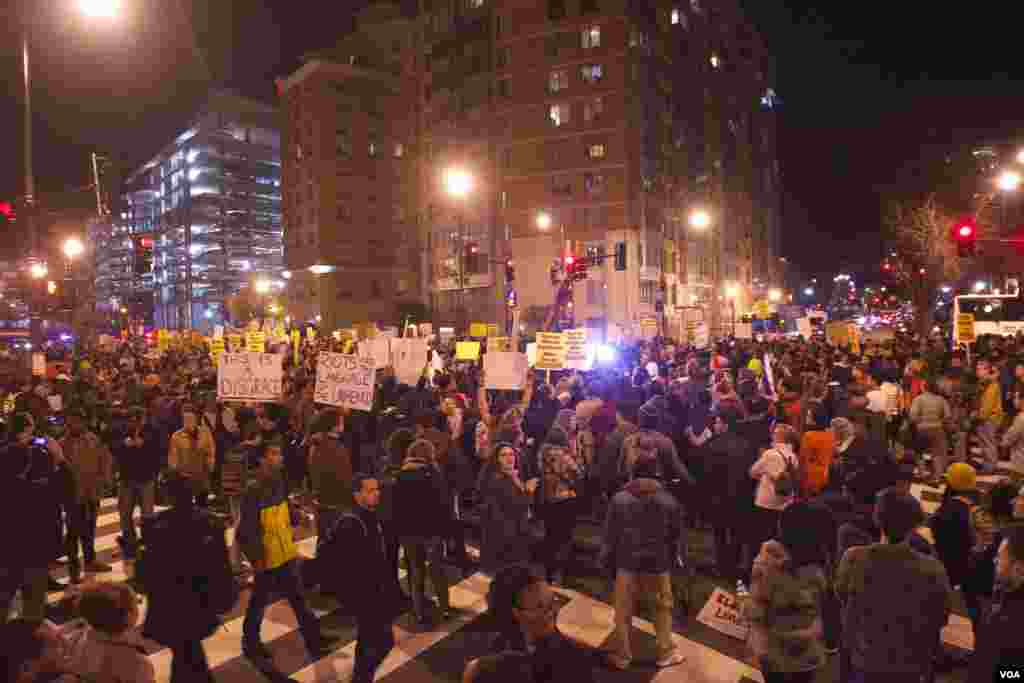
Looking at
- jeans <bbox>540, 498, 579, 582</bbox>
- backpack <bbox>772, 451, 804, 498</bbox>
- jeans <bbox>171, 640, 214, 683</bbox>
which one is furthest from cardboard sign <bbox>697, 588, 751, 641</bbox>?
jeans <bbox>171, 640, 214, 683</bbox>

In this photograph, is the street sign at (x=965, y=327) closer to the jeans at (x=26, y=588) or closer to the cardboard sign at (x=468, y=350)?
the cardboard sign at (x=468, y=350)

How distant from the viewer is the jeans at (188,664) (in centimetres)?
460

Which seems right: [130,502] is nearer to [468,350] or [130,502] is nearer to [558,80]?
[468,350]

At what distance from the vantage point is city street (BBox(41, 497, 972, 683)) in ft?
18.9

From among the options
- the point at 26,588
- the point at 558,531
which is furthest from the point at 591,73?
the point at 26,588

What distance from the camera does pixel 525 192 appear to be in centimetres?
5653

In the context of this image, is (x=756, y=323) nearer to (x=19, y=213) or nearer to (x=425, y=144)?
(x=425, y=144)

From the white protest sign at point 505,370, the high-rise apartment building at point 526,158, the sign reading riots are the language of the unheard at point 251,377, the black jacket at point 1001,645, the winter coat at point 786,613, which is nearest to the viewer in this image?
the black jacket at point 1001,645

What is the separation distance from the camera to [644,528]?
5648 millimetres

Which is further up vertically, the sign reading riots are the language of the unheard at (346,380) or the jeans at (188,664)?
the sign reading riots are the language of the unheard at (346,380)

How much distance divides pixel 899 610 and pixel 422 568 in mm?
4242

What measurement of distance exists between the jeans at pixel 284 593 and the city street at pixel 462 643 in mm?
237

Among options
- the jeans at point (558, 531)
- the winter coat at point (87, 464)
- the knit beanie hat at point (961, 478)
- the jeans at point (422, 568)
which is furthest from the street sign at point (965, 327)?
the winter coat at point (87, 464)

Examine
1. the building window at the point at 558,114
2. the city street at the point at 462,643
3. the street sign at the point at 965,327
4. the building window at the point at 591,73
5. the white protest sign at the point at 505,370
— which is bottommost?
the city street at the point at 462,643
